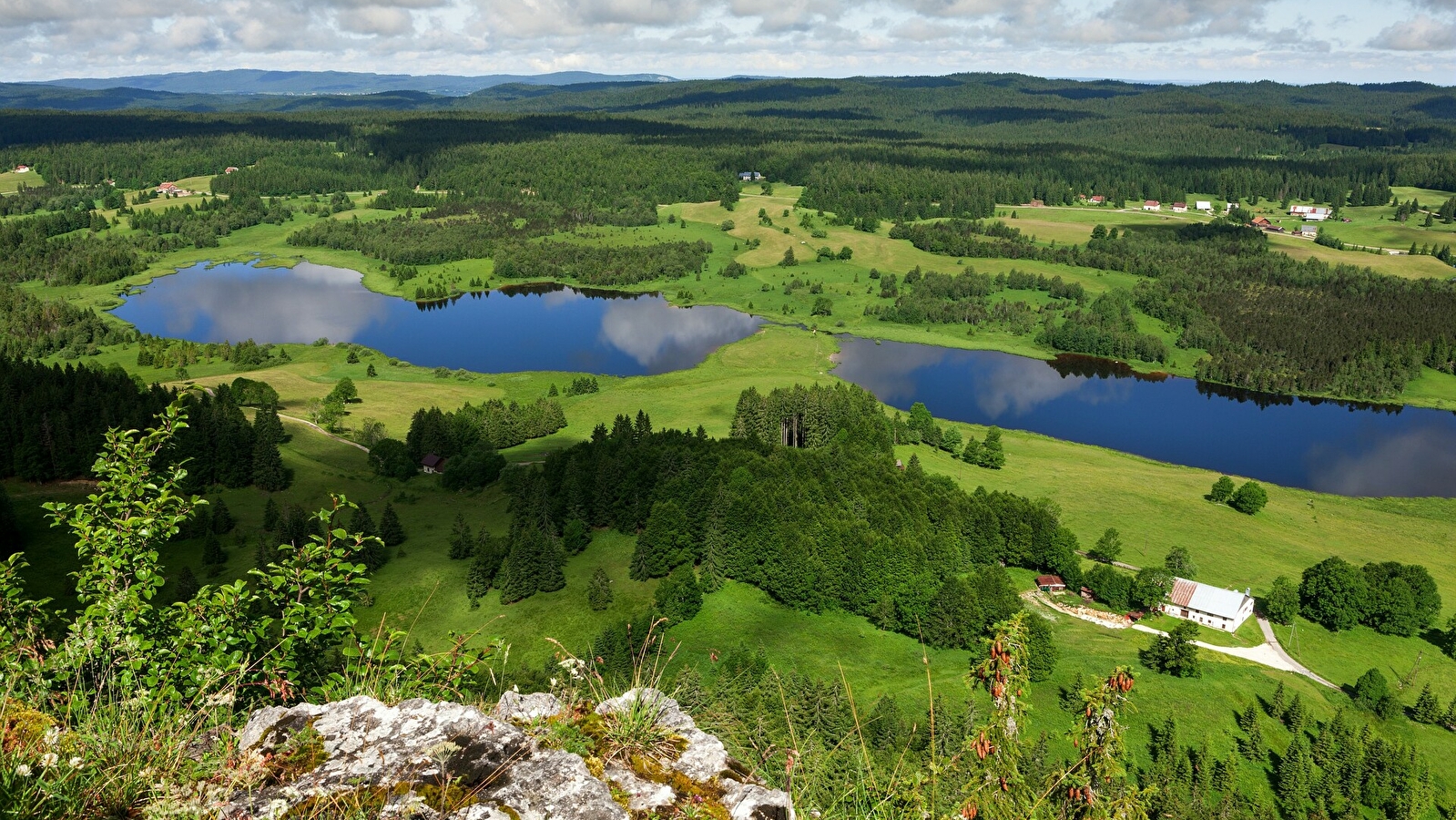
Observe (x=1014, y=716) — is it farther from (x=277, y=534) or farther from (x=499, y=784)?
(x=277, y=534)

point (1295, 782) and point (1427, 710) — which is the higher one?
point (1295, 782)

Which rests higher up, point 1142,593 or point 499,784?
point 499,784

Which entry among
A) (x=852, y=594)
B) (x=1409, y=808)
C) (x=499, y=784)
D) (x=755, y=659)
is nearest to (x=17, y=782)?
(x=499, y=784)

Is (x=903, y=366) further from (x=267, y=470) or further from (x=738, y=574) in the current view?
(x=267, y=470)

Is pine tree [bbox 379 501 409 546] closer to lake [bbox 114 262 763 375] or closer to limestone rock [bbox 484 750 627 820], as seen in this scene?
limestone rock [bbox 484 750 627 820]

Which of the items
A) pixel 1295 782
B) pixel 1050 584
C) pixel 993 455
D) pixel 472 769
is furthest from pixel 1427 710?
pixel 472 769

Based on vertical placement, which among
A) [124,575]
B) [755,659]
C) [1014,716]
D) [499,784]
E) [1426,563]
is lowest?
[1426,563]

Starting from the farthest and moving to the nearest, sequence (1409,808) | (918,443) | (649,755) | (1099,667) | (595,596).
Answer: (918,443) < (595,596) < (1099,667) < (1409,808) < (649,755)

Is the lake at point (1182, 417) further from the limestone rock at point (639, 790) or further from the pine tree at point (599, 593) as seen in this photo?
the limestone rock at point (639, 790)

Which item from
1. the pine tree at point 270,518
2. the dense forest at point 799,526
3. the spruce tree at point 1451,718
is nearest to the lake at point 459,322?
the dense forest at point 799,526
